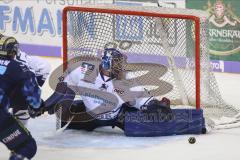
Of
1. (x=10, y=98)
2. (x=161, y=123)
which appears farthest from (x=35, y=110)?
(x=161, y=123)

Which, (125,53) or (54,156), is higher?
→ (125,53)

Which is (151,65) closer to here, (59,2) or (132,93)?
(132,93)

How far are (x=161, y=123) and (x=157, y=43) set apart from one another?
92 cm

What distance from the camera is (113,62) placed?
6.75 meters

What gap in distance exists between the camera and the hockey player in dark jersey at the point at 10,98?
5395 millimetres

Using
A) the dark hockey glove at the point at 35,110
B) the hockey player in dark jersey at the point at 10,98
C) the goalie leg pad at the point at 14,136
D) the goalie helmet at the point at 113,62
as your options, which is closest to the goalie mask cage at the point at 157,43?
the goalie helmet at the point at 113,62

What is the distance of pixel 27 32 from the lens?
10867mm

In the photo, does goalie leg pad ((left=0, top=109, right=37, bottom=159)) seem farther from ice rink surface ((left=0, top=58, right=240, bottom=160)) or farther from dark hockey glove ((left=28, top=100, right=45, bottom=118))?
ice rink surface ((left=0, top=58, right=240, bottom=160))

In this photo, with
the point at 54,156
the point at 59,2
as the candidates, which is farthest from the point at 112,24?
the point at 59,2

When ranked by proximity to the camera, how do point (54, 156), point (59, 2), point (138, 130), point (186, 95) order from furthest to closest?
point (59, 2) < point (186, 95) < point (138, 130) < point (54, 156)

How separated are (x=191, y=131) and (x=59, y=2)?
4.33 m

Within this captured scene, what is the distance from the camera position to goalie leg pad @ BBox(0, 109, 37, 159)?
5.39 m

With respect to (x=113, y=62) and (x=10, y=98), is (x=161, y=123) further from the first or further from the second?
(x=10, y=98)

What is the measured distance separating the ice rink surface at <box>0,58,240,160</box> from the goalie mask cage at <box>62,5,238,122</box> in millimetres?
477
